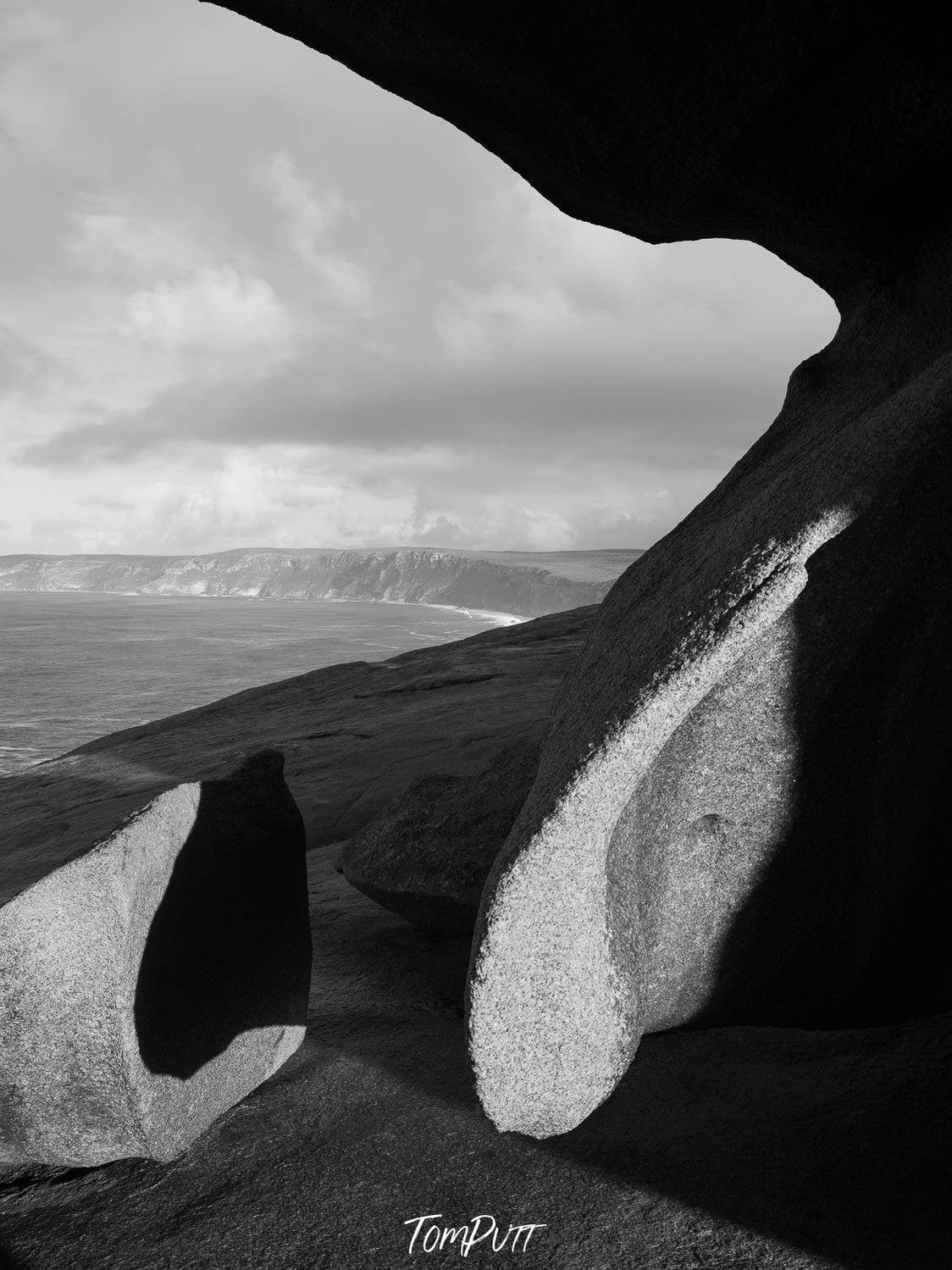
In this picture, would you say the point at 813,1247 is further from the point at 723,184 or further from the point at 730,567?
the point at 723,184

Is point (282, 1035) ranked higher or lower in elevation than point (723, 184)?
lower

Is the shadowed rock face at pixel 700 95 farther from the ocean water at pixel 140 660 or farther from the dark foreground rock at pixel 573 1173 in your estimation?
the ocean water at pixel 140 660

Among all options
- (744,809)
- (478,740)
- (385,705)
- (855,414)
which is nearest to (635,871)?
(744,809)

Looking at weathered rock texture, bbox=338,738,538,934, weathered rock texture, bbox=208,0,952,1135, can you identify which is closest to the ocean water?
weathered rock texture, bbox=338,738,538,934

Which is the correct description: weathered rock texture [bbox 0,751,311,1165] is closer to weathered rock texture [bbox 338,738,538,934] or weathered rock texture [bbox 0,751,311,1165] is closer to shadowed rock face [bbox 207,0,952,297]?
weathered rock texture [bbox 338,738,538,934]

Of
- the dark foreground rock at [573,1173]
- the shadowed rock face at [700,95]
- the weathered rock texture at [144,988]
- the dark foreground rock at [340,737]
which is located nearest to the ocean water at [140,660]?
the dark foreground rock at [340,737]

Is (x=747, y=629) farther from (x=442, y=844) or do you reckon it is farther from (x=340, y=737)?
(x=340, y=737)

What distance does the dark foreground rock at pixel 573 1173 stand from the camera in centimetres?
203

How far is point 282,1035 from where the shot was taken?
2916mm

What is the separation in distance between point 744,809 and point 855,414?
129 cm

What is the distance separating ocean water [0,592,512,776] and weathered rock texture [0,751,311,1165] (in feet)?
54.7

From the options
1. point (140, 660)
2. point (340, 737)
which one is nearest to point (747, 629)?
point (340, 737)

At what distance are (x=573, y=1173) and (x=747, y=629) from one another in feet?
4.69

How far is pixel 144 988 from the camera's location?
246cm
